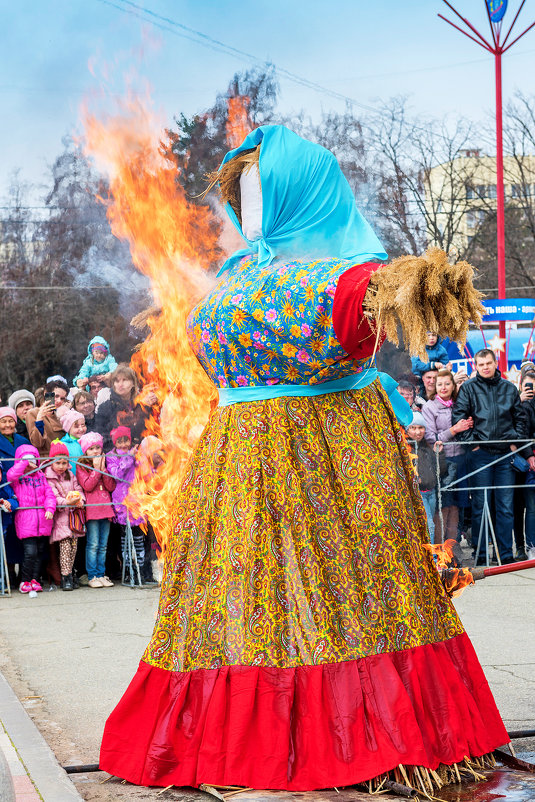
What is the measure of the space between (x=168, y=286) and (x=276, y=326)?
42.3 inches

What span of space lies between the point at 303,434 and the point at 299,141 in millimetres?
1029

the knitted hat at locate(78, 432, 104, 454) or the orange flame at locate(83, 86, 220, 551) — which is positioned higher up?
the orange flame at locate(83, 86, 220, 551)

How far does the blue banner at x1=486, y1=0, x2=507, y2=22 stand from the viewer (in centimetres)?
1381

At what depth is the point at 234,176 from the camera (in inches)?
147

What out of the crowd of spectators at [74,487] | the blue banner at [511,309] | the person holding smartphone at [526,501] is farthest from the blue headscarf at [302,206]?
the blue banner at [511,309]

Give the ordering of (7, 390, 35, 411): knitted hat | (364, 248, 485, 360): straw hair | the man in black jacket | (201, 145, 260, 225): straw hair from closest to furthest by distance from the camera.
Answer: (364, 248, 485, 360): straw hair → (201, 145, 260, 225): straw hair → the man in black jacket → (7, 390, 35, 411): knitted hat

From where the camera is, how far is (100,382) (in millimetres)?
9234

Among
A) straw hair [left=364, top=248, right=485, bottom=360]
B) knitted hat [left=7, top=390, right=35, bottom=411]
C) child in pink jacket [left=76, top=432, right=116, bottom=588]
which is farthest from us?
knitted hat [left=7, top=390, right=35, bottom=411]

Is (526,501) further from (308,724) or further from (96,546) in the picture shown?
(308,724)

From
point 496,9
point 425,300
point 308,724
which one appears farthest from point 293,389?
point 496,9

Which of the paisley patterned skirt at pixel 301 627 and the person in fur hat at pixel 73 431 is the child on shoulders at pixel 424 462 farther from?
the paisley patterned skirt at pixel 301 627

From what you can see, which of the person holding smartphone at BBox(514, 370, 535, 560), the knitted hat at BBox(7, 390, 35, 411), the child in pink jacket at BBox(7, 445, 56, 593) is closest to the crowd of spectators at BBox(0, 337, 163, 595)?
the child in pink jacket at BBox(7, 445, 56, 593)

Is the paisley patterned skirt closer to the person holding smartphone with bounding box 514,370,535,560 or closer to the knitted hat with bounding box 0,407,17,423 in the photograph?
the knitted hat with bounding box 0,407,17,423

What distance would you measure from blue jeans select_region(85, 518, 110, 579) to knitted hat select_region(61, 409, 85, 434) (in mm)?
900
